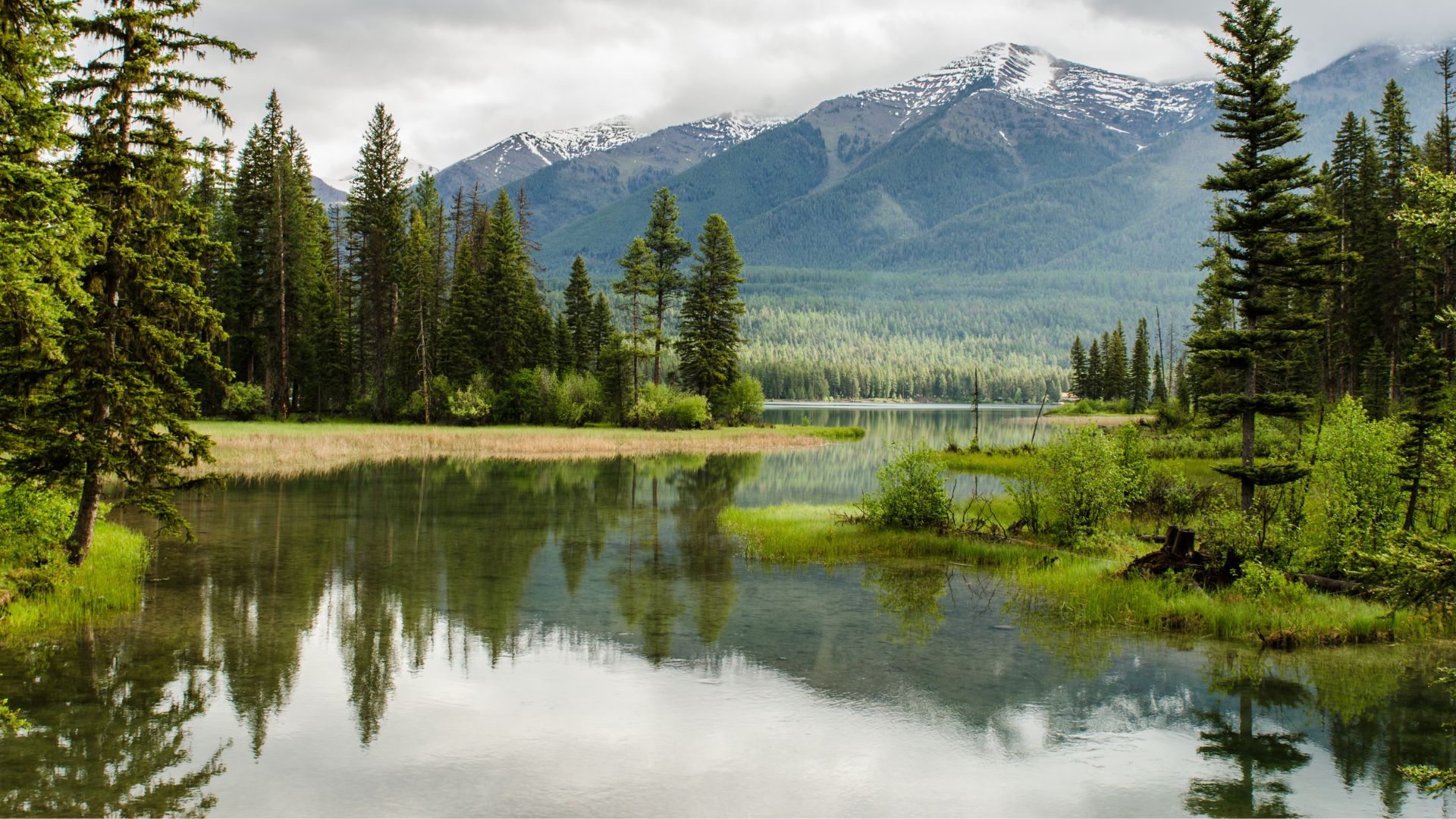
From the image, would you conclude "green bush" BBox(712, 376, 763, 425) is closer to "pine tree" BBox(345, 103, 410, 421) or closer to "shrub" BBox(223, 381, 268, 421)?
"pine tree" BBox(345, 103, 410, 421)

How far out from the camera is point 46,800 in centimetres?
979

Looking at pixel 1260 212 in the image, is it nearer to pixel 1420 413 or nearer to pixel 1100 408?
pixel 1420 413

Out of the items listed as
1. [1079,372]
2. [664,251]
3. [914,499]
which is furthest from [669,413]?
[1079,372]

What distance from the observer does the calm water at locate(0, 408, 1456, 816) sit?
10359 mm

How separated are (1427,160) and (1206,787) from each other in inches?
2381

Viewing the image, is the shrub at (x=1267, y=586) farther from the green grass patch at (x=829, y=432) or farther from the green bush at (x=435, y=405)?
the green bush at (x=435, y=405)

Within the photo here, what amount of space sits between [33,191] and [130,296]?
694 cm

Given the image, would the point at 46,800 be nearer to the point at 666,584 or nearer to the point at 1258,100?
the point at 666,584

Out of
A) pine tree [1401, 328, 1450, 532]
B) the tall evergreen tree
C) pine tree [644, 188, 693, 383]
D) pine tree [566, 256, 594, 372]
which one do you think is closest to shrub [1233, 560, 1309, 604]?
pine tree [1401, 328, 1450, 532]

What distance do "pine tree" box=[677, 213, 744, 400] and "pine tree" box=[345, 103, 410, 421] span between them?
24223 mm

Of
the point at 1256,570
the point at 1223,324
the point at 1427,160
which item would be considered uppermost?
the point at 1427,160

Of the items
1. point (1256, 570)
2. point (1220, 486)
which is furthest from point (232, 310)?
point (1256, 570)

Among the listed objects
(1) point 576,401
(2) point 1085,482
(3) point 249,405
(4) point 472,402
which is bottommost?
(2) point 1085,482

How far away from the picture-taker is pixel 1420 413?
61.0 ft
